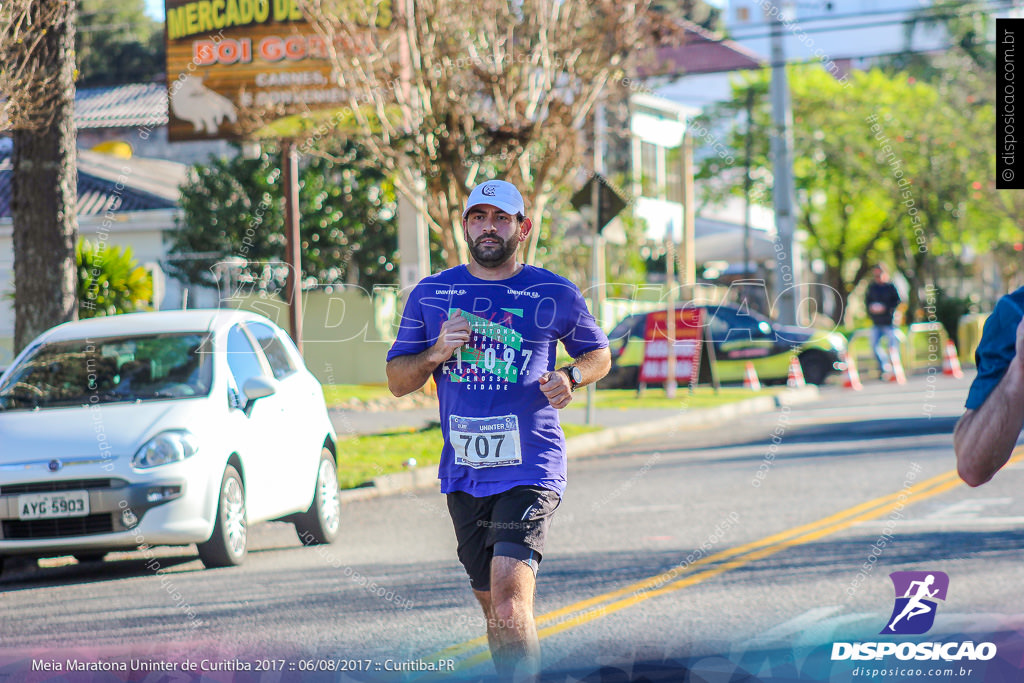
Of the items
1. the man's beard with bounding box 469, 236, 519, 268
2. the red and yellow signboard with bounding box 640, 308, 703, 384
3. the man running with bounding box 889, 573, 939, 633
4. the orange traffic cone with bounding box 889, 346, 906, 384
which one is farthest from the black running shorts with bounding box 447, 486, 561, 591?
the orange traffic cone with bounding box 889, 346, 906, 384

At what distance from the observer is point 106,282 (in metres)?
15.2

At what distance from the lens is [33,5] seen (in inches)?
432

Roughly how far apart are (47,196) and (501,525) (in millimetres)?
7814

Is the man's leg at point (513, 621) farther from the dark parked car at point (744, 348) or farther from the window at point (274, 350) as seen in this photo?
the dark parked car at point (744, 348)

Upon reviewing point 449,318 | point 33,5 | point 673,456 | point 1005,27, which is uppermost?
point 33,5

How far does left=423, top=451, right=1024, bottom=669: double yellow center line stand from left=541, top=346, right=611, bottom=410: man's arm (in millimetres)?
1572

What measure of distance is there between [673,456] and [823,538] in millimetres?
5986

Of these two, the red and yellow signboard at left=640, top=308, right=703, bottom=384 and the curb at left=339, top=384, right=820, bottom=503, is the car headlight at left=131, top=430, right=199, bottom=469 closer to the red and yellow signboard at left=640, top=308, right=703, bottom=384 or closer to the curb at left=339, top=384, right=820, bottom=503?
the curb at left=339, top=384, right=820, bottom=503

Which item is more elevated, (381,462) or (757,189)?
(757,189)

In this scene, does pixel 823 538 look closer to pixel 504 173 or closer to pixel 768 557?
pixel 768 557

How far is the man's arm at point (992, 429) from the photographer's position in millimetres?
2959

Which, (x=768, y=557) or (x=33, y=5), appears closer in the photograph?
(x=768, y=557)

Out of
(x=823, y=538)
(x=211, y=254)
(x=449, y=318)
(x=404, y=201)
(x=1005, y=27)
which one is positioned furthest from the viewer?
(x=211, y=254)

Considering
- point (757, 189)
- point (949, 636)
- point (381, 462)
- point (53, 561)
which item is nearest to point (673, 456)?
point (381, 462)
